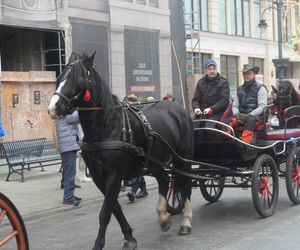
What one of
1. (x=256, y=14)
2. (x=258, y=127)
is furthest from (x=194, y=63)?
(x=258, y=127)

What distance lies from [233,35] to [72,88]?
87.9 ft

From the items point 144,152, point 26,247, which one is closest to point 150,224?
point 144,152

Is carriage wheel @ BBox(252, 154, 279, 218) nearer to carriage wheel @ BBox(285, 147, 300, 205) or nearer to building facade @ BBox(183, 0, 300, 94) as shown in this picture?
carriage wheel @ BBox(285, 147, 300, 205)

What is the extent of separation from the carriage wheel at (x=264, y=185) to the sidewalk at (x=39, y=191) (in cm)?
337

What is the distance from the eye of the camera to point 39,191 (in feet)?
36.5

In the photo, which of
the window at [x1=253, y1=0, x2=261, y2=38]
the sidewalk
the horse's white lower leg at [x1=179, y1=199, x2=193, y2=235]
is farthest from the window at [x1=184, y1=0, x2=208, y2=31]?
the horse's white lower leg at [x1=179, y1=199, x2=193, y2=235]

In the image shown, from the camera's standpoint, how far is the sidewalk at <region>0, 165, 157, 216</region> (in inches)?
380

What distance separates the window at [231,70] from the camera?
101ft

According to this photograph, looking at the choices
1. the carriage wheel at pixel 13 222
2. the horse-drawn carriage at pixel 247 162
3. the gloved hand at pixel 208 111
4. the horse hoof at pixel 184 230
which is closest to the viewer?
the carriage wheel at pixel 13 222

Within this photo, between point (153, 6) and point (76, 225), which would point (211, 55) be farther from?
point (76, 225)

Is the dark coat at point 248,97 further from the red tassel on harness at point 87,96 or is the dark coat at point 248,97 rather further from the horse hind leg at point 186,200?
the red tassel on harness at point 87,96

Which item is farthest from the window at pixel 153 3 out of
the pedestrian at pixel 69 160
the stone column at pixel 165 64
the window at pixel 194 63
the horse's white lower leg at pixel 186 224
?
the horse's white lower leg at pixel 186 224

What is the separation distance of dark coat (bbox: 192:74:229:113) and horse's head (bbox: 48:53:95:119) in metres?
2.68

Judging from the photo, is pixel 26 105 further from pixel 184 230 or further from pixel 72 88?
pixel 72 88
